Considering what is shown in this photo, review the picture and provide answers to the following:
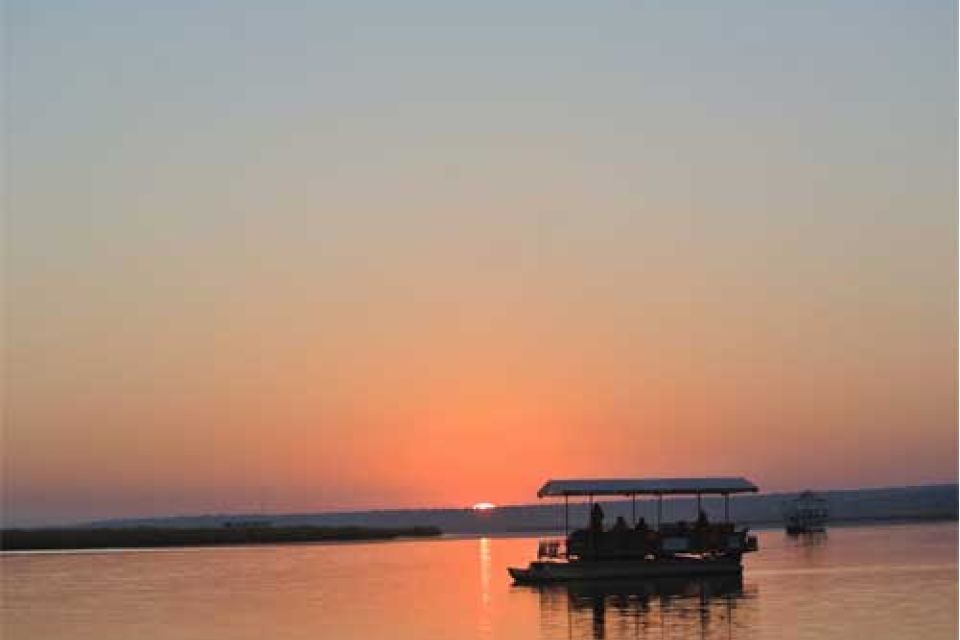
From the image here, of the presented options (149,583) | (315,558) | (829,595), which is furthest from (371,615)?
(315,558)

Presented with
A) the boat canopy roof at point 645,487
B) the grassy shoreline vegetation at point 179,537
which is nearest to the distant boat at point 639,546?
the boat canopy roof at point 645,487

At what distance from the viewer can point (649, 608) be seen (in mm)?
42531

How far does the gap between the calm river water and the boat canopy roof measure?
10.6 ft

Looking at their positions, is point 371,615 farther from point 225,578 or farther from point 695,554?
point 225,578

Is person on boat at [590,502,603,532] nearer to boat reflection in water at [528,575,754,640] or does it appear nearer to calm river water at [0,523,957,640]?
boat reflection in water at [528,575,754,640]

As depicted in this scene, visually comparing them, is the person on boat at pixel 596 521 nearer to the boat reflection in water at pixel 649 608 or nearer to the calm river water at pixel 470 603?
the boat reflection in water at pixel 649 608

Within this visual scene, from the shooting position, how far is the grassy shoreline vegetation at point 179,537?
121 m

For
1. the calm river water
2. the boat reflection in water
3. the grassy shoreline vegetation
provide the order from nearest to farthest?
the boat reflection in water → the calm river water → the grassy shoreline vegetation

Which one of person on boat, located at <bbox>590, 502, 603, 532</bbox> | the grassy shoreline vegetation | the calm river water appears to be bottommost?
the grassy shoreline vegetation

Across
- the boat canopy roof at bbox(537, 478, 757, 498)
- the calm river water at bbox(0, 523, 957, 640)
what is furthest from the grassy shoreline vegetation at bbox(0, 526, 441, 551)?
the boat canopy roof at bbox(537, 478, 757, 498)

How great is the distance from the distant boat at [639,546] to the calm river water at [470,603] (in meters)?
1.14

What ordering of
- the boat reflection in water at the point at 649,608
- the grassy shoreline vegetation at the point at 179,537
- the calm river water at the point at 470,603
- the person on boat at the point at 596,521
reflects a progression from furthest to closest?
the grassy shoreline vegetation at the point at 179,537, the person on boat at the point at 596,521, the calm river water at the point at 470,603, the boat reflection in water at the point at 649,608

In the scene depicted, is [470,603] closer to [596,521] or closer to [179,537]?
[596,521]

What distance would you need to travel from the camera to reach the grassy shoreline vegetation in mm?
120688
